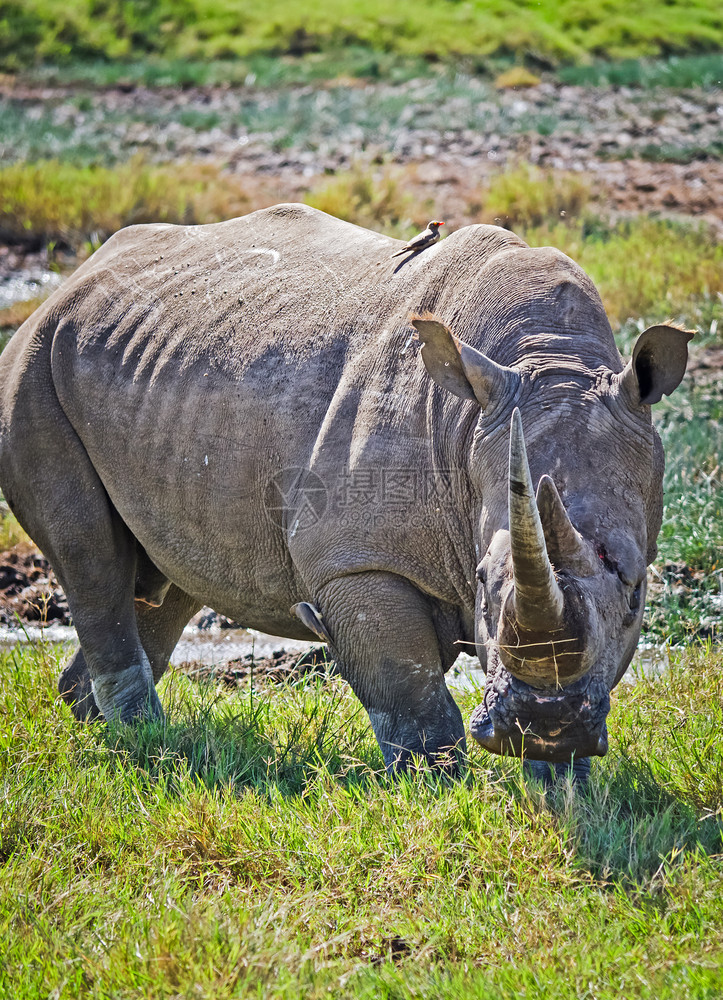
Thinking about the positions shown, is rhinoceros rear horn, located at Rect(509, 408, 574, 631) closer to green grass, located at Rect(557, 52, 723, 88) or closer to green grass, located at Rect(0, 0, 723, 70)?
green grass, located at Rect(557, 52, 723, 88)

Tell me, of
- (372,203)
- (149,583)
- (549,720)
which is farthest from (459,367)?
(372,203)

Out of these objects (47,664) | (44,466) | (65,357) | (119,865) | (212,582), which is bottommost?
(47,664)

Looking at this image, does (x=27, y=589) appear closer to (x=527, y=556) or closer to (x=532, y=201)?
(x=527, y=556)

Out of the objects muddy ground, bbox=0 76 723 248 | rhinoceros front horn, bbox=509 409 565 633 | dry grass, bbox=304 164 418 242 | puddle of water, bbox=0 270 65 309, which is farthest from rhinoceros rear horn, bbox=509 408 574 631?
puddle of water, bbox=0 270 65 309

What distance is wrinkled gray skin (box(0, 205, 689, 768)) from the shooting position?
359cm

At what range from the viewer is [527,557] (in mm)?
3100

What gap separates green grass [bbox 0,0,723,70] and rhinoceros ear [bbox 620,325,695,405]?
17790mm

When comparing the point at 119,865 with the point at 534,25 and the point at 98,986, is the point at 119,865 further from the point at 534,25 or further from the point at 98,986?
the point at 534,25

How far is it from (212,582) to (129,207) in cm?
990

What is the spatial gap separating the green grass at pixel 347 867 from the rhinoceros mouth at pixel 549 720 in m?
0.40

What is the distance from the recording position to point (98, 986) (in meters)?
3.20

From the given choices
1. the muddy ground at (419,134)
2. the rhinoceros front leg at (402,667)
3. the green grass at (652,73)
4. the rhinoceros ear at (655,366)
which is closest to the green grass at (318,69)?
the green grass at (652,73)

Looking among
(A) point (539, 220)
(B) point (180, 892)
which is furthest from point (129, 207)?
(B) point (180, 892)

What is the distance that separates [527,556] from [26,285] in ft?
35.8
